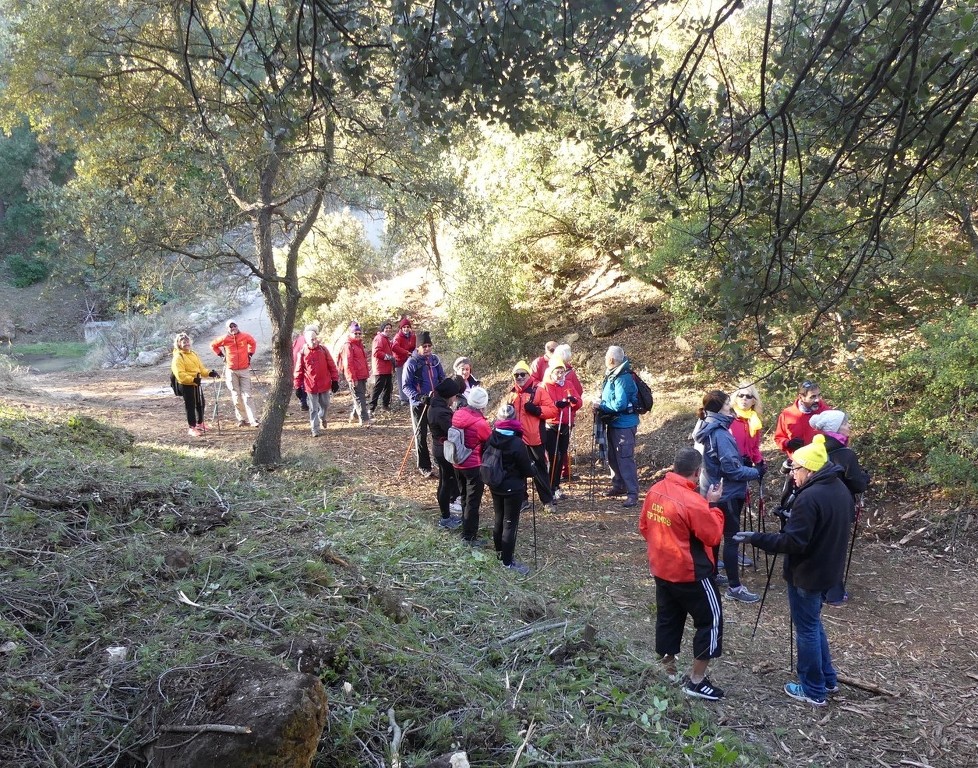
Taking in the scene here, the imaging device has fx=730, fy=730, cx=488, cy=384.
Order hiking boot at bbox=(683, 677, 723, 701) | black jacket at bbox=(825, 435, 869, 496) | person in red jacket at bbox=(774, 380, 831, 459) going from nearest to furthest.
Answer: hiking boot at bbox=(683, 677, 723, 701)
black jacket at bbox=(825, 435, 869, 496)
person in red jacket at bbox=(774, 380, 831, 459)

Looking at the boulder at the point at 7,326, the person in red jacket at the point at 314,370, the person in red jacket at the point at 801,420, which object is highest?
the boulder at the point at 7,326

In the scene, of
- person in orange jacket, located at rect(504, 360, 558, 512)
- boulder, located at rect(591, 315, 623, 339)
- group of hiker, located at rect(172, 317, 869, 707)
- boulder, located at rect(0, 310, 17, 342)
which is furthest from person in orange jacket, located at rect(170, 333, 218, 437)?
boulder, located at rect(0, 310, 17, 342)

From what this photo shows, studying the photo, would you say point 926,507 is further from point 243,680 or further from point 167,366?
point 167,366

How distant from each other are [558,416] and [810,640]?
484cm

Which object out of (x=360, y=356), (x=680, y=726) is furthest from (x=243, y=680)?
(x=360, y=356)

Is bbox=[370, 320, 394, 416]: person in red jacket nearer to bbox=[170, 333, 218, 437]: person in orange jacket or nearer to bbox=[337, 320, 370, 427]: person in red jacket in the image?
bbox=[337, 320, 370, 427]: person in red jacket

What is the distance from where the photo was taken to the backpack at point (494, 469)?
280 inches

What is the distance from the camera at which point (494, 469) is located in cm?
712

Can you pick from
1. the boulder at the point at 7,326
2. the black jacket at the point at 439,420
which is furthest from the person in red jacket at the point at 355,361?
the boulder at the point at 7,326

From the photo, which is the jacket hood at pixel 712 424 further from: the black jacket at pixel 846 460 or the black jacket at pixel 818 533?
the black jacket at pixel 818 533

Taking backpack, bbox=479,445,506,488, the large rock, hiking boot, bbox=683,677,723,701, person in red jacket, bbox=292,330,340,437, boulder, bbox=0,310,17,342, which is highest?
boulder, bbox=0,310,17,342

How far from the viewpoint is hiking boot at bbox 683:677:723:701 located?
16.8 ft

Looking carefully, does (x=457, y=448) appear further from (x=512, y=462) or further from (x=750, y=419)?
(x=750, y=419)

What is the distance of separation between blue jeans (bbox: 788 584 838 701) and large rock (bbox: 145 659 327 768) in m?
3.55
